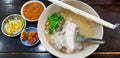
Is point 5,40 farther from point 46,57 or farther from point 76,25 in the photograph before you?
point 76,25

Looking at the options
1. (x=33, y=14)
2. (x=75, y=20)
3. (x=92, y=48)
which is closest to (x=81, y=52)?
(x=92, y=48)

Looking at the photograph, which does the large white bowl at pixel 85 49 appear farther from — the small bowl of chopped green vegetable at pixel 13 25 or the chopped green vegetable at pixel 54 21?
the small bowl of chopped green vegetable at pixel 13 25

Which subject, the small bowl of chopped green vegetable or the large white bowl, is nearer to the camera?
the large white bowl

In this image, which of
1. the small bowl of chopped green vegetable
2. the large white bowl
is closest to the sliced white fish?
the large white bowl

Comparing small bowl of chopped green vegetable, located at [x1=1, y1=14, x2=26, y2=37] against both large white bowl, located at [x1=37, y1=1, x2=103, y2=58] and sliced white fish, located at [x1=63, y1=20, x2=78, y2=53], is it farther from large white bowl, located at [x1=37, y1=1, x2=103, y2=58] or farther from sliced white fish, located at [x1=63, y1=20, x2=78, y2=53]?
sliced white fish, located at [x1=63, y1=20, x2=78, y2=53]

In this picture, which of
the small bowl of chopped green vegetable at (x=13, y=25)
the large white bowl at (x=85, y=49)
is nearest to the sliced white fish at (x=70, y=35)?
the large white bowl at (x=85, y=49)

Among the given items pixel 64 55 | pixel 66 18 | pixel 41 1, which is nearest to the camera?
pixel 64 55
